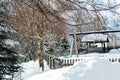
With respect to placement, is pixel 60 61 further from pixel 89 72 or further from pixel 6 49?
pixel 6 49

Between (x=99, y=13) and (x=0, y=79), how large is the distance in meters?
2.77

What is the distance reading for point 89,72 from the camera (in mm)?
8914

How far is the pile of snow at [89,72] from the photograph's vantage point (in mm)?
8742

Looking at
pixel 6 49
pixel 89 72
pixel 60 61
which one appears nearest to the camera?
pixel 6 49

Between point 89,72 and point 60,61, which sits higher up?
point 89,72

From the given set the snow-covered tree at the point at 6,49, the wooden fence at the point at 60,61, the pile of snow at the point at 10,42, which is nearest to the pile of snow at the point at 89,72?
the snow-covered tree at the point at 6,49

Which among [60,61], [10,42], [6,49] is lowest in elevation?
[60,61]

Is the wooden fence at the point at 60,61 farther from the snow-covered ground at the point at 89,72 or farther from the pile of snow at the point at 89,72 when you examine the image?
the pile of snow at the point at 89,72

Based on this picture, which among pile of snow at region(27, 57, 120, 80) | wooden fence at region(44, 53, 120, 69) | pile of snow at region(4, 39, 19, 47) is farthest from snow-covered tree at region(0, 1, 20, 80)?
wooden fence at region(44, 53, 120, 69)

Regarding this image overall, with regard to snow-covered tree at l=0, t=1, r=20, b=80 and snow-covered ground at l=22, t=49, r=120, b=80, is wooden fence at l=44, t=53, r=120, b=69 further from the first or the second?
snow-covered tree at l=0, t=1, r=20, b=80

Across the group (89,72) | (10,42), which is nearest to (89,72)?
(89,72)

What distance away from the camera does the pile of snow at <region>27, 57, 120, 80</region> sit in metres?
8.74

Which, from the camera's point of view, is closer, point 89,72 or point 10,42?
point 10,42

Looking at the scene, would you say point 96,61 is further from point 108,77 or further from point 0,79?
point 0,79
